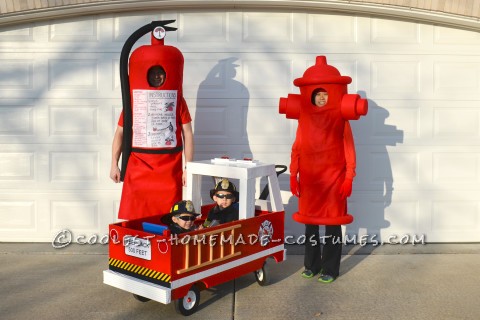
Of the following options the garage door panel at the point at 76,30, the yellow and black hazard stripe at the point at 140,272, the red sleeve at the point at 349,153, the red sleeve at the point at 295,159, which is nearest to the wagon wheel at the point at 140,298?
the yellow and black hazard stripe at the point at 140,272

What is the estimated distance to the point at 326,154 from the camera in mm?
4809

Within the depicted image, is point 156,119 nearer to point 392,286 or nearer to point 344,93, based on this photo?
point 344,93

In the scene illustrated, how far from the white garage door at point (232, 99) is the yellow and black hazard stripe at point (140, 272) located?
2.01 meters

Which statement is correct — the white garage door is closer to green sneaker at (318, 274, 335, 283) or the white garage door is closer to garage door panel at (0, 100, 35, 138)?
garage door panel at (0, 100, 35, 138)

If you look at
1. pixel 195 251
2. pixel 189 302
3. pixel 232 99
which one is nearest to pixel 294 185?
pixel 195 251

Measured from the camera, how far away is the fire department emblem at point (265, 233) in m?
4.66

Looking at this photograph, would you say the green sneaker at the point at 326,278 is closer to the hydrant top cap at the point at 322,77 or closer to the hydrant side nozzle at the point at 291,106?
the hydrant side nozzle at the point at 291,106

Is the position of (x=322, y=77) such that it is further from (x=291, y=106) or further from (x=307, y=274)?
(x=307, y=274)

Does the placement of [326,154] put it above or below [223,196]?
above

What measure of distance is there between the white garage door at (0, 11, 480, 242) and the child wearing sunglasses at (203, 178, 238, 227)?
141 centimetres

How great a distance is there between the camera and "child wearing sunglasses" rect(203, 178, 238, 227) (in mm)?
4773

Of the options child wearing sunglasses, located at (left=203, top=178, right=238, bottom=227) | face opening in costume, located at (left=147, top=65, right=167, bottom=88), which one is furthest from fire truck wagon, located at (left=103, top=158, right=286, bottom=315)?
face opening in costume, located at (left=147, top=65, right=167, bottom=88)

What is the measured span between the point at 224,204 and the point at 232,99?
1.67m

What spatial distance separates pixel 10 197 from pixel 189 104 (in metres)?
2.03
